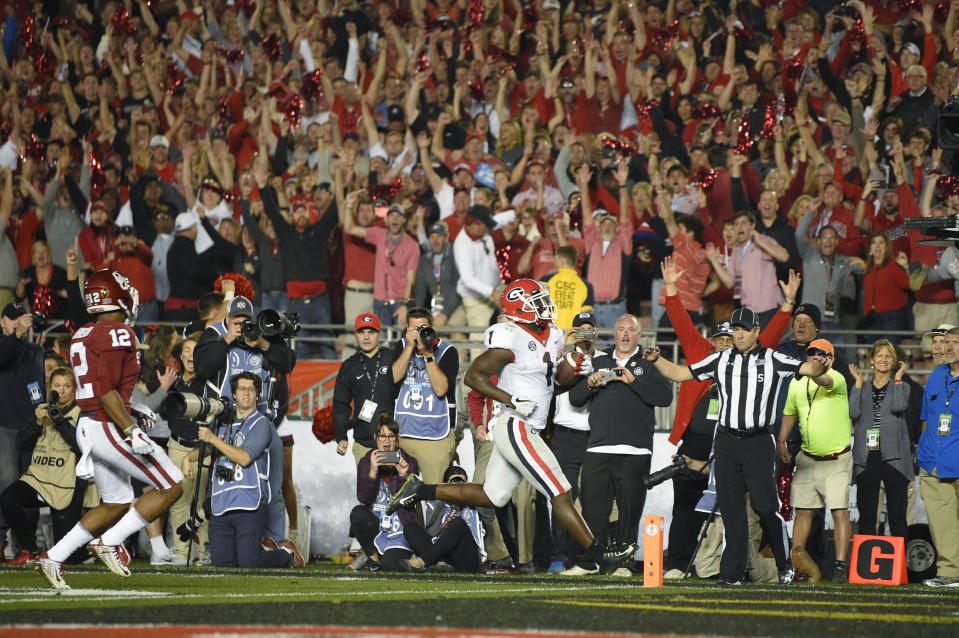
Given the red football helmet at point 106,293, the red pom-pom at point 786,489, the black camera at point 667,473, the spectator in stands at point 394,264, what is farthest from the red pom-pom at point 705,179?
the red football helmet at point 106,293

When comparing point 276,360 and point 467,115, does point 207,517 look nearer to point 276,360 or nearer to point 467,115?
point 276,360

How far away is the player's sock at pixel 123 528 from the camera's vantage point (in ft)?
26.9

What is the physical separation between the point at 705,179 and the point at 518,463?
19.0 ft

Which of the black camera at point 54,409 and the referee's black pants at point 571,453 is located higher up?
the black camera at point 54,409

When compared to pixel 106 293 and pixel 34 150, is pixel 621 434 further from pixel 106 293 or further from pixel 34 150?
pixel 34 150

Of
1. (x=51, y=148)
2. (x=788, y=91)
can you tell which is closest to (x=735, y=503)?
(x=788, y=91)

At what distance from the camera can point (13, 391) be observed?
36.3 feet

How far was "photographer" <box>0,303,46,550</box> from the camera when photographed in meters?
11.0

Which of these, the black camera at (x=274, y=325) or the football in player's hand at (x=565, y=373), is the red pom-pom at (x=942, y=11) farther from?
the black camera at (x=274, y=325)

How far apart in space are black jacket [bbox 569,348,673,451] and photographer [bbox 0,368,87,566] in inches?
162

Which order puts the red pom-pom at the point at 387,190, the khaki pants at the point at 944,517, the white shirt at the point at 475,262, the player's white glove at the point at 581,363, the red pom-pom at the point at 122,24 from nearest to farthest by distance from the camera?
the player's white glove at the point at 581,363 → the khaki pants at the point at 944,517 → the white shirt at the point at 475,262 → the red pom-pom at the point at 387,190 → the red pom-pom at the point at 122,24

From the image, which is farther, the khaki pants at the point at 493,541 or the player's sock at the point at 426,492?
the khaki pants at the point at 493,541

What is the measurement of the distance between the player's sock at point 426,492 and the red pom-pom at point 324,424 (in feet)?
8.65

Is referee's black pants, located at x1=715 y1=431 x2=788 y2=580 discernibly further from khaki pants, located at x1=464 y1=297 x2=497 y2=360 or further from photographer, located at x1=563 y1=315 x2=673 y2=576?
khaki pants, located at x1=464 y1=297 x2=497 y2=360
